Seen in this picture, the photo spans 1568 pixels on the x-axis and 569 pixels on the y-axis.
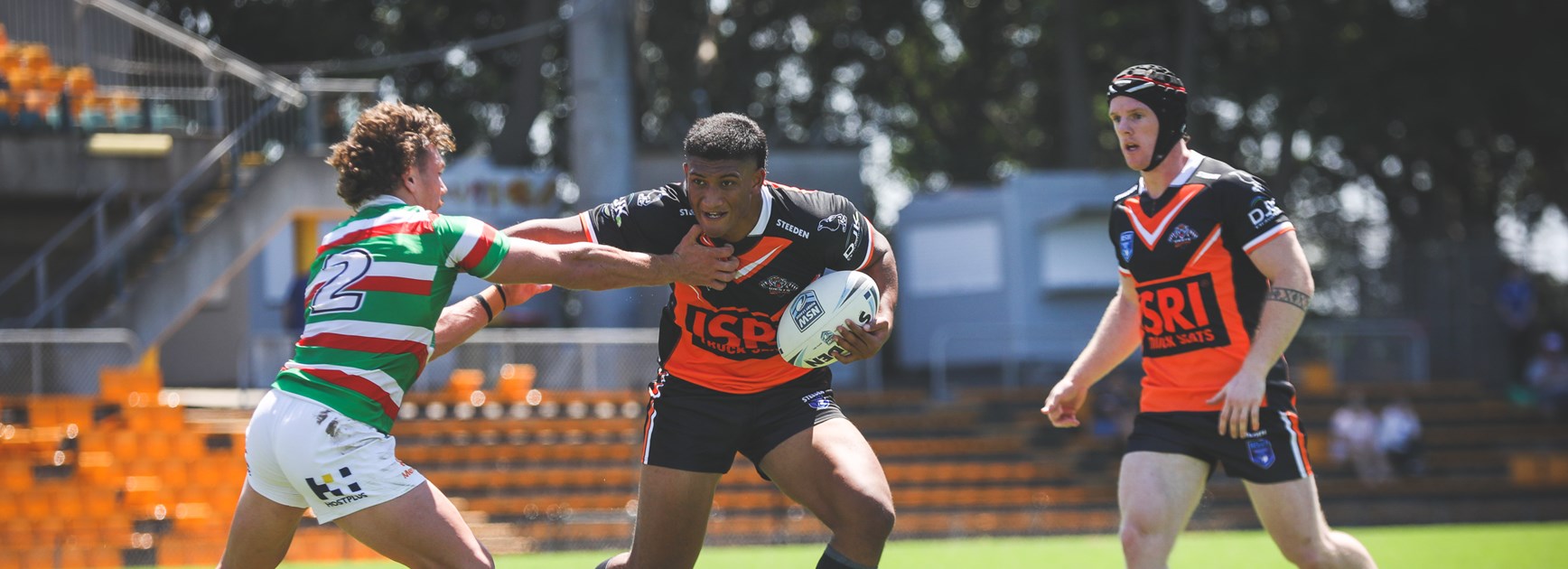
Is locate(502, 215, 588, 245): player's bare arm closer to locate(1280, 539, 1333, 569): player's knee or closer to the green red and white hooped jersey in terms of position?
the green red and white hooped jersey

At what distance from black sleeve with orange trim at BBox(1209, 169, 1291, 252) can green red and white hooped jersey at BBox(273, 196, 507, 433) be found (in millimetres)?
2713

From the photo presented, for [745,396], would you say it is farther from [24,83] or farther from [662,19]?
[662,19]

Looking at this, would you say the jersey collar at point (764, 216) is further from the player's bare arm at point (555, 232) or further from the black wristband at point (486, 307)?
the black wristband at point (486, 307)

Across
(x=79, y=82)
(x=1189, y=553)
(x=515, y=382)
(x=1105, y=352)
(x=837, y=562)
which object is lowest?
(x=1189, y=553)

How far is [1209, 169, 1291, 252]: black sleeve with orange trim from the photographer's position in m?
5.54

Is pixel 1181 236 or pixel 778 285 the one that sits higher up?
pixel 1181 236

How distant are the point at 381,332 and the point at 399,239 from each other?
0.31 m

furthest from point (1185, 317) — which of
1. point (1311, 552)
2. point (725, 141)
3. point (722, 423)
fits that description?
point (725, 141)

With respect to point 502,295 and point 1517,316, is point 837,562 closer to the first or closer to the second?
point 502,295

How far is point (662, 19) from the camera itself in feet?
95.3

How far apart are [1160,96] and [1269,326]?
965mm

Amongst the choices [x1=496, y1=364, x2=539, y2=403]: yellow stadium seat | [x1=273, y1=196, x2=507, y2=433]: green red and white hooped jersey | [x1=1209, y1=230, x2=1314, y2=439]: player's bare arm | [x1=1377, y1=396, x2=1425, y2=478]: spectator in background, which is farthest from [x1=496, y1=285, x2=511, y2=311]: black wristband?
[x1=1377, y1=396, x2=1425, y2=478]: spectator in background

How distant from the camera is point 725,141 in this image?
17.0 ft

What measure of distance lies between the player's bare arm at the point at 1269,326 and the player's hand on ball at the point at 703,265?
187 centimetres
